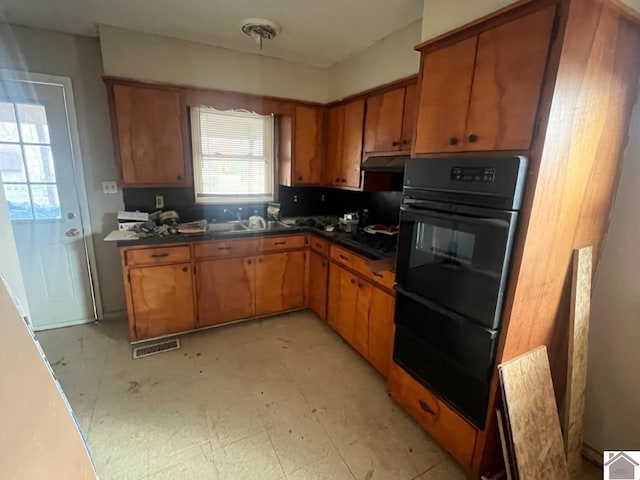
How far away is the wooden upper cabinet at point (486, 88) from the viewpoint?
1132 mm

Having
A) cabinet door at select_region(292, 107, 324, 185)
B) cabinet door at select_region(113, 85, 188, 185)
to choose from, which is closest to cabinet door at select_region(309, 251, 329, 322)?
cabinet door at select_region(292, 107, 324, 185)

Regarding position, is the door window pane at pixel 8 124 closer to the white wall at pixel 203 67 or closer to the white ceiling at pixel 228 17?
the white ceiling at pixel 228 17

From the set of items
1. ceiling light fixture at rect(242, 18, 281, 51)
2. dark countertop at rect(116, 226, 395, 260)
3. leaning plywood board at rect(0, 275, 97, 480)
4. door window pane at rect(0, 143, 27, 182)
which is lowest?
leaning plywood board at rect(0, 275, 97, 480)

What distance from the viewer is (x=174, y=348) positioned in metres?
2.53

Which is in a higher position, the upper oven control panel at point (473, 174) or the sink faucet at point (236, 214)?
the upper oven control panel at point (473, 174)

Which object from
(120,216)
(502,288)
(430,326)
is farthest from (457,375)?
(120,216)

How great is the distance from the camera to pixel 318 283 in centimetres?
298

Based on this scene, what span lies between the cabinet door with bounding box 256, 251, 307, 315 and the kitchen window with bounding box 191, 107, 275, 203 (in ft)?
2.53

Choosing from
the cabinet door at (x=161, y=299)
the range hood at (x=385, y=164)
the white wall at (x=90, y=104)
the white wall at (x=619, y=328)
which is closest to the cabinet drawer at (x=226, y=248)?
the cabinet door at (x=161, y=299)

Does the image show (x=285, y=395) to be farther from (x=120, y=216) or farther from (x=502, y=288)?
(x=120, y=216)

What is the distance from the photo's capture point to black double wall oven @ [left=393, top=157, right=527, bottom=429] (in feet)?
4.07

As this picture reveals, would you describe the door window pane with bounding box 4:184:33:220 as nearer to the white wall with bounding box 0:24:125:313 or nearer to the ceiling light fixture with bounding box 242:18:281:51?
the white wall with bounding box 0:24:125:313

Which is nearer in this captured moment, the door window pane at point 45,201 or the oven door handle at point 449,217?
the oven door handle at point 449,217

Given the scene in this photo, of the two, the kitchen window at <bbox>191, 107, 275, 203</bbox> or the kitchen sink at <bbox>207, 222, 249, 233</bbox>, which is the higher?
the kitchen window at <bbox>191, 107, 275, 203</bbox>
